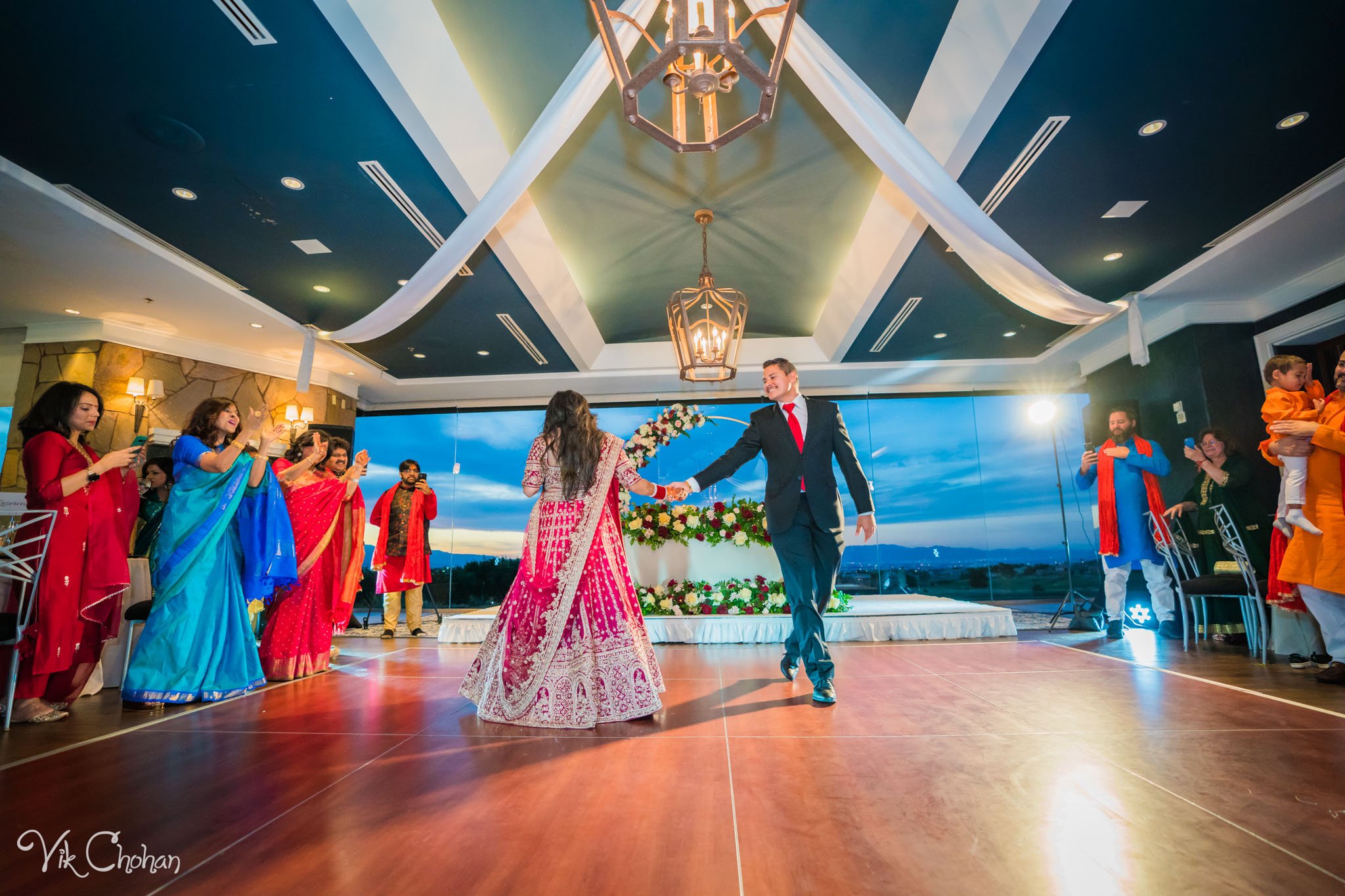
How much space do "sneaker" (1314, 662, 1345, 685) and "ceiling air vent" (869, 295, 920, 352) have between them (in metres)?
3.89

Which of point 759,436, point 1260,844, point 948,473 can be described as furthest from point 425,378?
point 1260,844

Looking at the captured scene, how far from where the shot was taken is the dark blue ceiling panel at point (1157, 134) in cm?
276

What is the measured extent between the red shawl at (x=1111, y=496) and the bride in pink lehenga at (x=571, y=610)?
4505 mm

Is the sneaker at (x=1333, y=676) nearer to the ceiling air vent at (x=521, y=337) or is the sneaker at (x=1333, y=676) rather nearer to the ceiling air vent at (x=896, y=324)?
the ceiling air vent at (x=896, y=324)

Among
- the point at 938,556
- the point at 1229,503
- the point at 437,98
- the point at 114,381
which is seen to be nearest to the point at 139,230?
the point at 114,381

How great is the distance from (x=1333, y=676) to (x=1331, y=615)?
0.99 feet

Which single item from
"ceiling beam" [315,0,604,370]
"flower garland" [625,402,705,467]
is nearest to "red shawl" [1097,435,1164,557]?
"flower garland" [625,402,705,467]

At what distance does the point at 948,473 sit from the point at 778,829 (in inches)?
348

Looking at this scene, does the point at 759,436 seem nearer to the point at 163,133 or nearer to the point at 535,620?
the point at 535,620

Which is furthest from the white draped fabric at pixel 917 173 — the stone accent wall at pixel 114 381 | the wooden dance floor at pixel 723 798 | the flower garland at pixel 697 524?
the stone accent wall at pixel 114 381

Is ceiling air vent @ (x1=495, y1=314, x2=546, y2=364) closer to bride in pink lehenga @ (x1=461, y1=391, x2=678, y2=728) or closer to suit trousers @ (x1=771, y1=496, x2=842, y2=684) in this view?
bride in pink lehenga @ (x1=461, y1=391, x2=678, y2=728)

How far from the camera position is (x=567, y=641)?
2441mm

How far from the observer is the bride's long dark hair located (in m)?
2.58

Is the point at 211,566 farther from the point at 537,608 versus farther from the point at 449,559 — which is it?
the point at 449,559
